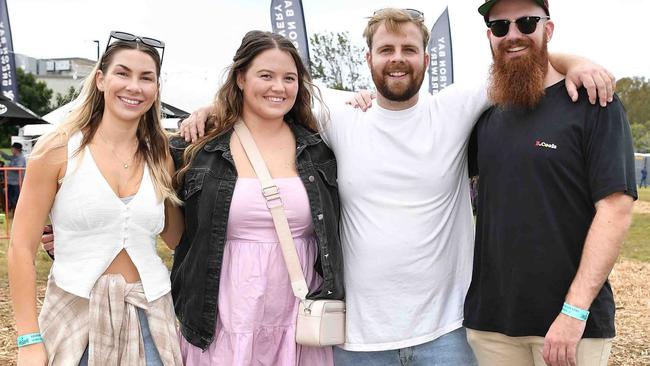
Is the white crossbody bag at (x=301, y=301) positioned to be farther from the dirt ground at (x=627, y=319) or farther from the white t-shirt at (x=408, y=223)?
the dirt ground at (x=627, y=319)

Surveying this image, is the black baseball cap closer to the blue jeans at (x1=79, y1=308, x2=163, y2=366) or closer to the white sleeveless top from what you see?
the white sleeveless top

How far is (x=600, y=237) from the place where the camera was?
7.72 ft

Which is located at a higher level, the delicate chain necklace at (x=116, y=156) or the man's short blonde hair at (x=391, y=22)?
the man's short blonde hair at (x=391, y=22)

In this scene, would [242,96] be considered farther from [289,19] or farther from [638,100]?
[638,100]

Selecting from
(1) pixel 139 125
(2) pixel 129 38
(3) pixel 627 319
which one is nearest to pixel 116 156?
(1) pixel 139 125

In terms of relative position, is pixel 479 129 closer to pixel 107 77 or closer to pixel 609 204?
pixel 609 204

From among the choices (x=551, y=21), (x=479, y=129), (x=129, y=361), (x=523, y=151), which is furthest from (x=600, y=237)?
(x=129, y=361)

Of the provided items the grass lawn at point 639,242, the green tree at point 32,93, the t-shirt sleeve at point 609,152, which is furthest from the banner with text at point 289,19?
the green tree at point 32,93

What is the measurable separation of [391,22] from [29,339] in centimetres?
206

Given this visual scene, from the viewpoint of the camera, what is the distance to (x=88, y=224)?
97.2 inches

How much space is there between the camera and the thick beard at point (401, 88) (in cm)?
292

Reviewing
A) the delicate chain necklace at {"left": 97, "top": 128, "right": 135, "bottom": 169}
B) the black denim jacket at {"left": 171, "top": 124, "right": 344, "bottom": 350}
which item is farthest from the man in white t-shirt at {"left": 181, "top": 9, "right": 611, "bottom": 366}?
the delicate chain necklace at {"left": 97, "top": 128, "right": 135, "bottom": 169}

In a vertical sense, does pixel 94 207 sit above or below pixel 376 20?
below

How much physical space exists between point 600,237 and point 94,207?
1943 mm
